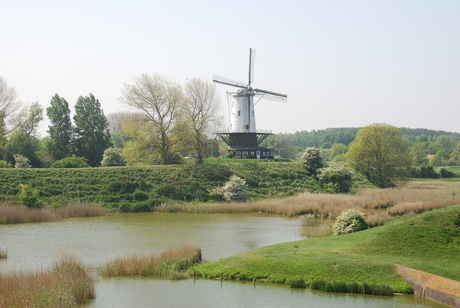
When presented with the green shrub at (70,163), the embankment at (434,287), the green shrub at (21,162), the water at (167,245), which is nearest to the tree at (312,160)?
the water at (167,245)

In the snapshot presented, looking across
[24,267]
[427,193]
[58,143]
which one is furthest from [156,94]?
[24,267]

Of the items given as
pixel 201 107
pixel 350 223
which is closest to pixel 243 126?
pixel 201 107

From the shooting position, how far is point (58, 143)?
217 feet

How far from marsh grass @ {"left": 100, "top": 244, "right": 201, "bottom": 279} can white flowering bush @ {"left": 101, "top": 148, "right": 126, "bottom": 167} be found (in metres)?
41.3

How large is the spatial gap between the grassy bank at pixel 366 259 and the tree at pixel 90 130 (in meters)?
48.3

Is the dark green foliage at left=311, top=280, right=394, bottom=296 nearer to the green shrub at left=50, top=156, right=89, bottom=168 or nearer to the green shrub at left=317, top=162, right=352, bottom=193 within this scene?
the green shrub at left=317, top=162, right=352, bottom=193

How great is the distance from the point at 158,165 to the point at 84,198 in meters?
14.9

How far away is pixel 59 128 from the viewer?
6650cm

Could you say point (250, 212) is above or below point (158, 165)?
below

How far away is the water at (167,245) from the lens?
52.6 feet

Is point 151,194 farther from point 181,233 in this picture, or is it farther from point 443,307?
point 443,307

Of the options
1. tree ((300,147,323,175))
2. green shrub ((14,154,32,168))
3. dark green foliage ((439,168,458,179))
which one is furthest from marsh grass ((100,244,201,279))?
dark green foliage ((439,168,458,179))

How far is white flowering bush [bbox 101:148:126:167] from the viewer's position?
2395 inches

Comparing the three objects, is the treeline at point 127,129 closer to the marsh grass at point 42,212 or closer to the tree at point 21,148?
the tree at point 21,148
